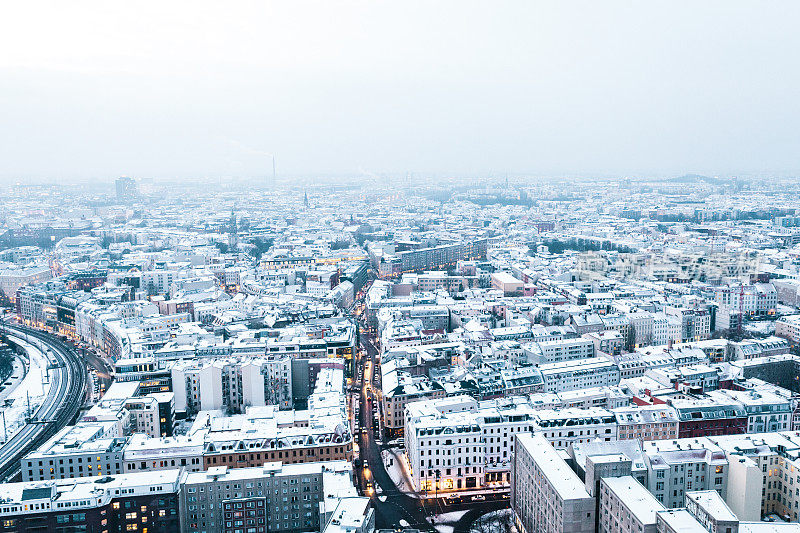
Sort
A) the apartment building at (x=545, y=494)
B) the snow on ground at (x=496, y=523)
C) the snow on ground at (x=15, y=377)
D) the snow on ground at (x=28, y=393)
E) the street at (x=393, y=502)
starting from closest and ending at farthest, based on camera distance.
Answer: the apartment building at (x=545, y=494) → the snow on ground at (x=496, y=523) → the street at (x=393, y=502) → the snow on ground at (x=28, y=393) → the snow on ground at (x=15, y=377)

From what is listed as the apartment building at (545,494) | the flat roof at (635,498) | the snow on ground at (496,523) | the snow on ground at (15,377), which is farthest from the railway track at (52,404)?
the flat roof at (635,498)

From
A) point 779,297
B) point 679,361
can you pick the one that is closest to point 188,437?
point 679,361

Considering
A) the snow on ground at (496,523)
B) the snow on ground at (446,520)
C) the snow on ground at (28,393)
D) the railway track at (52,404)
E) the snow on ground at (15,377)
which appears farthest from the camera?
the snow on ground at (15,377)

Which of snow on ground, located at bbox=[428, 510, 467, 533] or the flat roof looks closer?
the flat roof

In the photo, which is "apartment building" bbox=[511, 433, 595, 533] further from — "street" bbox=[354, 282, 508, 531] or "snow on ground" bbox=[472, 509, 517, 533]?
"street" bbox=[354, 282, 508, 531]

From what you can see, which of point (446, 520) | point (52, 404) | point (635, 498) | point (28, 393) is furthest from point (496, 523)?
point (28, 393)

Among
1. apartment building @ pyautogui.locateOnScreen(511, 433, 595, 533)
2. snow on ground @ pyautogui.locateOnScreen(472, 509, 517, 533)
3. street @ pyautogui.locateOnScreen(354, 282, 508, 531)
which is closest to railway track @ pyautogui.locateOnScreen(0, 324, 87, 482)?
street @ pyautogui.locateOnScreen(354, 282, 508, 531)

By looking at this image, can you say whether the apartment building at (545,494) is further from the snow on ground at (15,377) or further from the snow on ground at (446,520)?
the snow on ground at (15,377)

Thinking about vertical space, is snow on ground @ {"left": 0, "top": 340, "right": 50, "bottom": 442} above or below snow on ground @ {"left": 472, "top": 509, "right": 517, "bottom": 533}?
above
